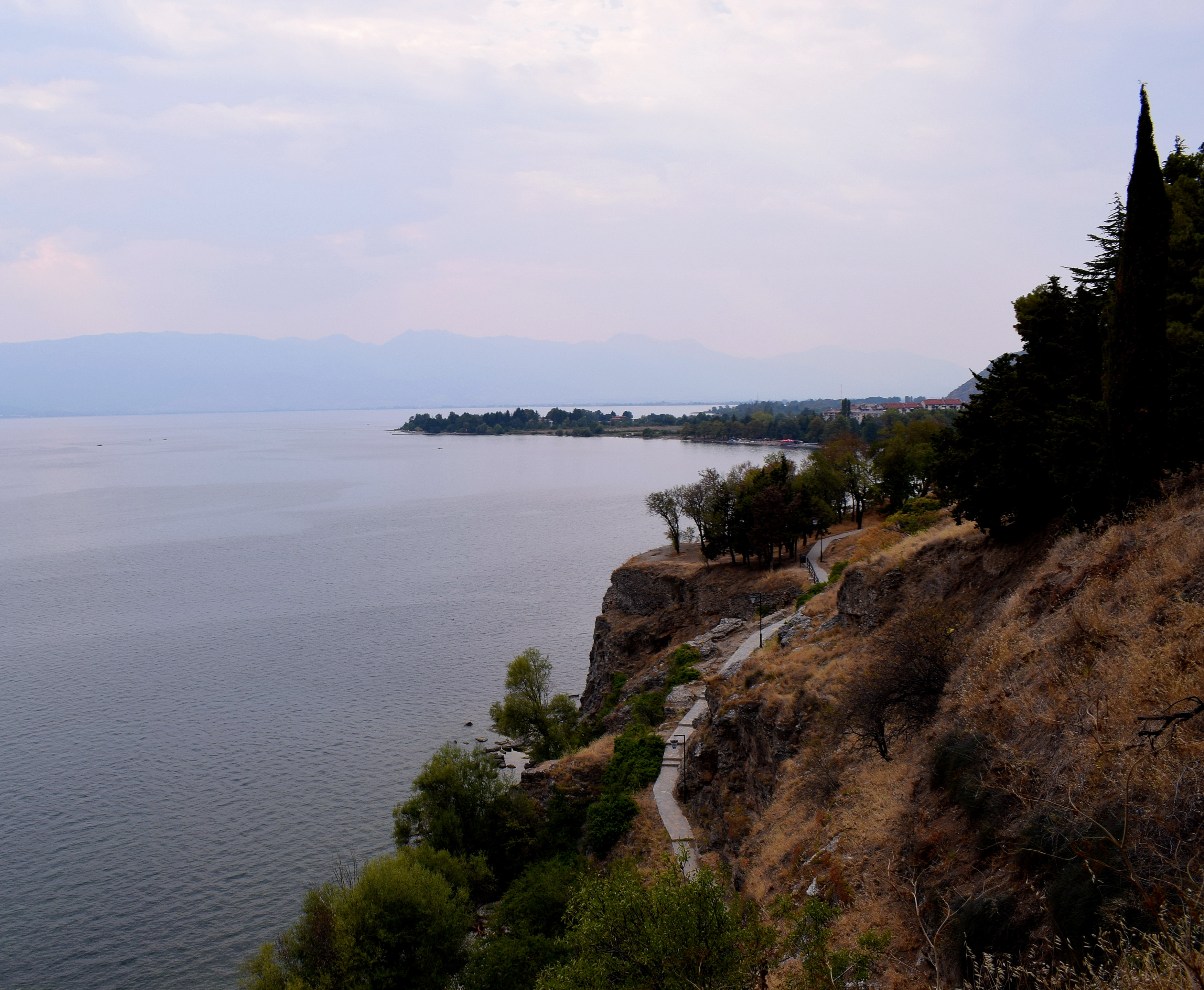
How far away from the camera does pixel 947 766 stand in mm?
13453

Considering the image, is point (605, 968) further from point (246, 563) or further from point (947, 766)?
point (246, 563)

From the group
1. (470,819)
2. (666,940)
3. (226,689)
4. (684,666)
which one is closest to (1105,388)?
(666,940)

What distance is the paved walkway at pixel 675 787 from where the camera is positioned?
79.5 ft

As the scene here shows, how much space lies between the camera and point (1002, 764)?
12.0 meters

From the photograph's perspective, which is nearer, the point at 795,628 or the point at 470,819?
the point at 795,628

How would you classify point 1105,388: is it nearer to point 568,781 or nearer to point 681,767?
point 681,767

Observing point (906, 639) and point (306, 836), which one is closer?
point (906, 639)

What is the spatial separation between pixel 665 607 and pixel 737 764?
25967mm

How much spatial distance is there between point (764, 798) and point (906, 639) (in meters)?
6.84

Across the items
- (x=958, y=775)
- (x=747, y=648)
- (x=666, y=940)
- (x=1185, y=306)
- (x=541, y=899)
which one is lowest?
(x=541, y=899)

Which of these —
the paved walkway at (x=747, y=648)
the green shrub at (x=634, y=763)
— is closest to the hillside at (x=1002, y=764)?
the green shrub at (x=634, y=763)

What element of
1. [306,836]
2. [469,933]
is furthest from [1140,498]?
[306,836]

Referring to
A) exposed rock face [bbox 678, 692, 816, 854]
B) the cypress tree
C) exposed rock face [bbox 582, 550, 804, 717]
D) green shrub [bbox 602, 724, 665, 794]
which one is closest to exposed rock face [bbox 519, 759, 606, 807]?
green shrub [bbox 602, 724, 665, 794]

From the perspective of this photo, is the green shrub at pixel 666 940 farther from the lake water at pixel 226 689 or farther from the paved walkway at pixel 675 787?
the lake water at pixel 226 689
